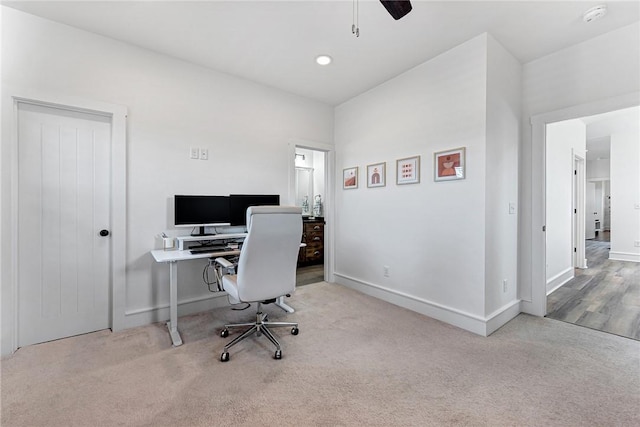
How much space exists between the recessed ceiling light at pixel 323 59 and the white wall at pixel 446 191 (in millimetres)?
884

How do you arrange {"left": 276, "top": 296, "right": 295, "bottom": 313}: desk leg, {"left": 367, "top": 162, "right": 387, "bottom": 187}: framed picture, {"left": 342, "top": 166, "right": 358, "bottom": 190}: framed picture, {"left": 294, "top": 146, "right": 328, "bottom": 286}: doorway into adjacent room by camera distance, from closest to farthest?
{"left": 276, "top": 296, "right": 295, "bottom": 313}: desk leg, {"left": 367, "top": 162, "right": 387, "bottom": 187}: framed picture, {"left": 342, "top": 166, "right": 358, "bottom": 190}: framed picture, {"left": 294, "top": 146, "right": 328, "bottom": 286}: doorway into adjacent room

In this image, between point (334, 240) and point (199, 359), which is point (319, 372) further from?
point (334, 240)

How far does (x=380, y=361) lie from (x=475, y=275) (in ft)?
4.09

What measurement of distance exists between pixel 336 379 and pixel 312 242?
3539 mm

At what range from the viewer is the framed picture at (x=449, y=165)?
2.64 meters

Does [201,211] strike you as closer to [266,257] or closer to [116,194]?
[116,194]

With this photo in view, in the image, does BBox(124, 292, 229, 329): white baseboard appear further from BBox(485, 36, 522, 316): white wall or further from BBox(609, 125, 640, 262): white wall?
BBox(609, 125, 640, 262): white wall

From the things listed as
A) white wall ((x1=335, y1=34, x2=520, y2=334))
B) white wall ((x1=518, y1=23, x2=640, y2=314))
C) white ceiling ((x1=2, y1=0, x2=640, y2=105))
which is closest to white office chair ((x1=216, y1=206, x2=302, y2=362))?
white wall ((x1=335, y1=34, x2=520, y2=334))

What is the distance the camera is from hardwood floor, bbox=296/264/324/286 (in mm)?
4258

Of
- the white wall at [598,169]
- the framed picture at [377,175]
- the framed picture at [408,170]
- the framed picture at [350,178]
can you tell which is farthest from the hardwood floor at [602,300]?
the white wall at [598,169]

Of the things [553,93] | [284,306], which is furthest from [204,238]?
Answer: [553,93]

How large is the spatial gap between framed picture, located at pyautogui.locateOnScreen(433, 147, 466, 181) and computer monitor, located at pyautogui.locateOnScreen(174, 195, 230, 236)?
233 centimetres

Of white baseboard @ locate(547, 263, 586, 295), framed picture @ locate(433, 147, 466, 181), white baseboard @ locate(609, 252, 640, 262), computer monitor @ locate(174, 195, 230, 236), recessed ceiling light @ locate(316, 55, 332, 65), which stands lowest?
white baseboard @ locate(547, 263, 586, 295)

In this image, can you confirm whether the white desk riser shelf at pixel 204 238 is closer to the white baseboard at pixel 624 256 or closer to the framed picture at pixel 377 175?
the framed picture at pixel 377 175
